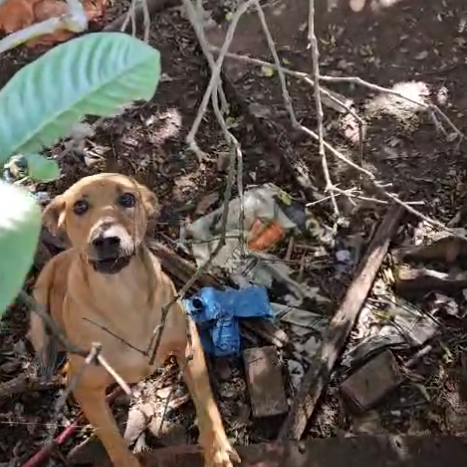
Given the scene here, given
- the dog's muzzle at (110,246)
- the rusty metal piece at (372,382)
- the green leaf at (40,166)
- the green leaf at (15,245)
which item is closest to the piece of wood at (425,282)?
the rusty metal piece at (372,382)

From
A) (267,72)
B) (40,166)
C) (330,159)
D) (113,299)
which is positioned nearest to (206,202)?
(330,159)

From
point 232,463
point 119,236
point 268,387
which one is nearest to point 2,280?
point 119,236

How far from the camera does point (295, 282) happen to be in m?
2.79

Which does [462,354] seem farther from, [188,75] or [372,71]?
[188,75]

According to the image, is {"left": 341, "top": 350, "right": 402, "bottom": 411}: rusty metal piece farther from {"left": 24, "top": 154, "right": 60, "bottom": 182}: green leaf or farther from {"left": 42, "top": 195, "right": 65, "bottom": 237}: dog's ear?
{"left": 24, "top": 154, "right": 60, "bottom": 182}: green leaf

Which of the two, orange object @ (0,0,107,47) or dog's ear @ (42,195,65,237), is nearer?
dog's ear @ (42,195,65,237)

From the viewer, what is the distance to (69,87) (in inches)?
34.1

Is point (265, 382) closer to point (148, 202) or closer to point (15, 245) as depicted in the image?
point (148, 202)

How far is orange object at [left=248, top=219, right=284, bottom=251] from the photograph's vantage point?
2873 millimetres

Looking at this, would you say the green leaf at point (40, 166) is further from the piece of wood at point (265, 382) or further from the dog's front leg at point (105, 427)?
the piece of wood at point (265, 382)

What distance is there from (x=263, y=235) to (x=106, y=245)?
3.74ft

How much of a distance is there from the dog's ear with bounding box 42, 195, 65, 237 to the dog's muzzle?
17 centimetres

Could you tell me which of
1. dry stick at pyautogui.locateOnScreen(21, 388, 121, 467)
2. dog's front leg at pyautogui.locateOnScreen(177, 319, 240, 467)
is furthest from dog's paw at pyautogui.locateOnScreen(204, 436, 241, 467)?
dry stick at pyautogui.locateOnScreen(21, 388, 121, 467)

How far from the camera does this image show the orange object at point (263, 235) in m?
2.87
